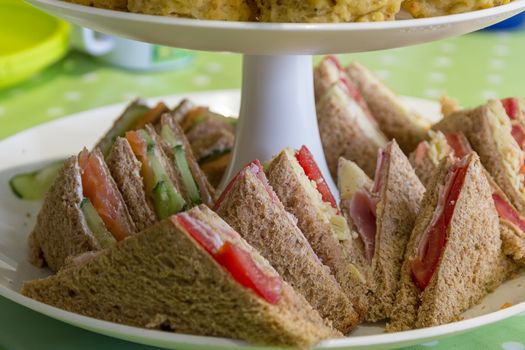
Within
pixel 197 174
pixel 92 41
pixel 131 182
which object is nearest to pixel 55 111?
pixel 92 41

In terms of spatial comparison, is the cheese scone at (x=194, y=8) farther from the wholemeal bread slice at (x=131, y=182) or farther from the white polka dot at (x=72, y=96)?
the white polka dot at (x=72, y=96)

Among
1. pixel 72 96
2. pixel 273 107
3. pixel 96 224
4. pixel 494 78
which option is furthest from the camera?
pixel 494 78

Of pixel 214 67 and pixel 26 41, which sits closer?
pixel 26 41

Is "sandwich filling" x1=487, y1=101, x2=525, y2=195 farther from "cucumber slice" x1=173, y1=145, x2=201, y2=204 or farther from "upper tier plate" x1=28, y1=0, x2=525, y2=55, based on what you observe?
"cucumber slice" x1=173, y1=145, x2=201, y2=204

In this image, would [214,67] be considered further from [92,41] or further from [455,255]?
[455,255]

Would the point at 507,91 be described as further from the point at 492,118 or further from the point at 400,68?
the point at 492,118

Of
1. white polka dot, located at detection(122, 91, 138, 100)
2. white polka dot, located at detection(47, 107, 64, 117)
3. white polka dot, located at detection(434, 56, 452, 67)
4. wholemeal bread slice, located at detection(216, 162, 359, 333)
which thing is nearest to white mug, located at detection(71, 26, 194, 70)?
white polka dot, located at detection(122, 91, 138, 100)
